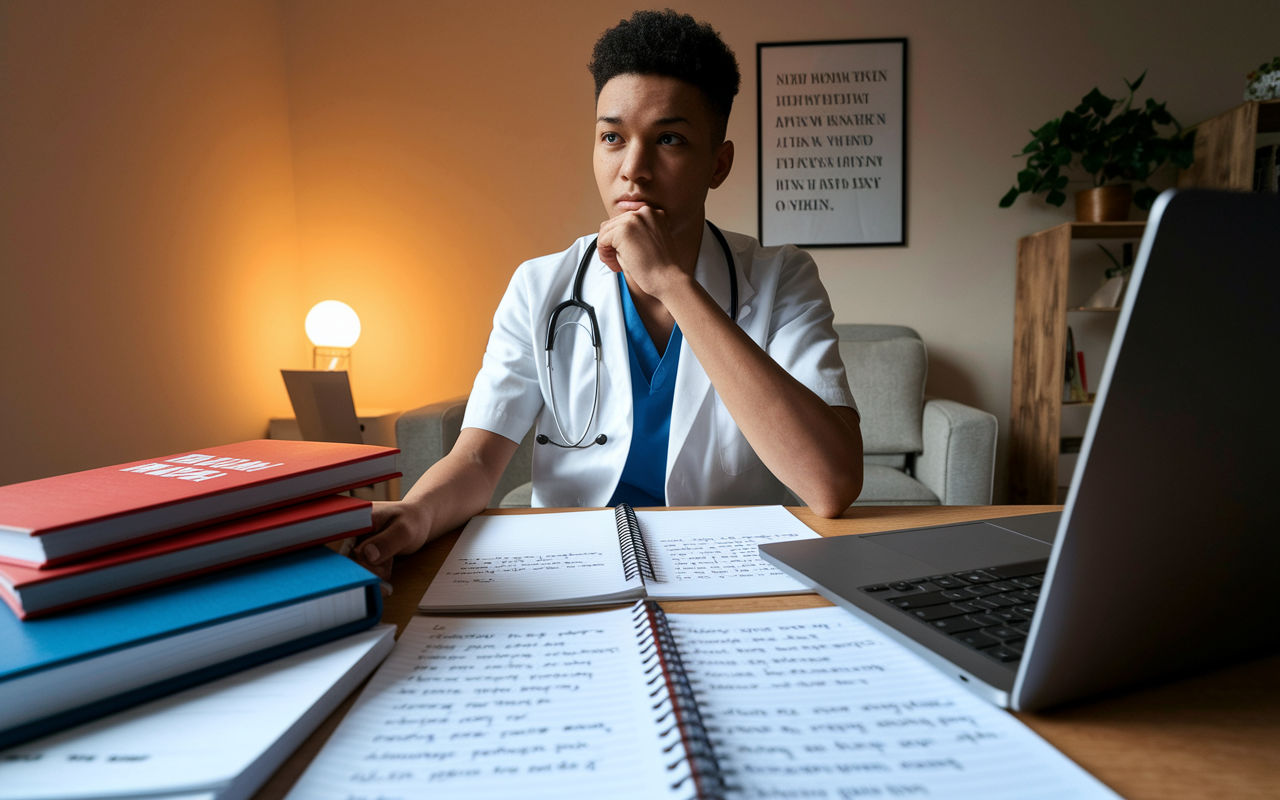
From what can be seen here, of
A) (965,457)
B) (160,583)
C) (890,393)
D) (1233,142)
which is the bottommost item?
(965,457)

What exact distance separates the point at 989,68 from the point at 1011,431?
148 cm

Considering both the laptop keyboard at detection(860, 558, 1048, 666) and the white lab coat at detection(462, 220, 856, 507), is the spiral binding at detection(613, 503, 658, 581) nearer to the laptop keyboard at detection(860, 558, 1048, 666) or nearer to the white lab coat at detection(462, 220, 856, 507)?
the laptop keyboard at detection(860, 558, 1048, 666)

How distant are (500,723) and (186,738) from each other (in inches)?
5.9

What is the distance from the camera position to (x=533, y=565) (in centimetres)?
60

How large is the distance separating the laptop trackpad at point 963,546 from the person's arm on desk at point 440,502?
0.44 m

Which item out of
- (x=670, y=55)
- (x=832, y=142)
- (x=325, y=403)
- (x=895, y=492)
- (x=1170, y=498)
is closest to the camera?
(x=1170, y=498)

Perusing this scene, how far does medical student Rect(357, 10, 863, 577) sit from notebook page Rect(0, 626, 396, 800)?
417 mm

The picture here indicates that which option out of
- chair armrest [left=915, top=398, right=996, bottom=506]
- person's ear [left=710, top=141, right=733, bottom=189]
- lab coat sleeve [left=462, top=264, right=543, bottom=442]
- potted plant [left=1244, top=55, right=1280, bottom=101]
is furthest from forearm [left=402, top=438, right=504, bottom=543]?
potted plant [left=1244, top=55, right=1280, bottom=101]

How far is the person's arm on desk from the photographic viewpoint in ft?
1.98

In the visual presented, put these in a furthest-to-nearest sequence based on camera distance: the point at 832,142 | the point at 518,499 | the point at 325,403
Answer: the point at 832,142, the point at 325,403, the point at 518,499

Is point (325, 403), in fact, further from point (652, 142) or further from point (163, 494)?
point (163, 494)

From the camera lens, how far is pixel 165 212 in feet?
6.79

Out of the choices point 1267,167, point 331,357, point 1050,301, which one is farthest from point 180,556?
point 1267,167

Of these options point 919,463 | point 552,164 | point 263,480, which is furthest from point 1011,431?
point 263,480
